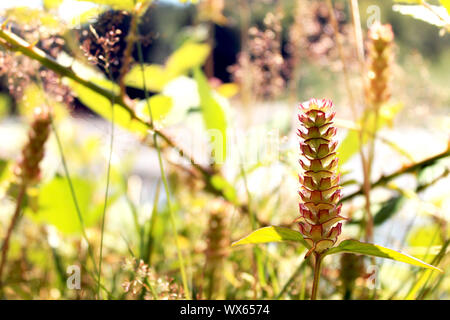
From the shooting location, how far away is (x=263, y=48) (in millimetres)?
359

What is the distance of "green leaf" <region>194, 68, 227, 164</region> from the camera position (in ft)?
1.17

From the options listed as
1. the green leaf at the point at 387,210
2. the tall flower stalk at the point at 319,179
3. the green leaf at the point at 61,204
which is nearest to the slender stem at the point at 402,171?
the green leaf at the point at 387,210

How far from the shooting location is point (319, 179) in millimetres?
183

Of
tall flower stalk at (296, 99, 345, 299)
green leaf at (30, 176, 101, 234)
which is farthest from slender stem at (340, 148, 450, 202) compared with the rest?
green leaf at (30, 176, 101, 234)

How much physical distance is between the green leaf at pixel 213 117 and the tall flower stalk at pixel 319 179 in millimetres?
173

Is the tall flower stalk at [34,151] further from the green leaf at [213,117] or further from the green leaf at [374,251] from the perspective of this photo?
the green leaf at [374,251]

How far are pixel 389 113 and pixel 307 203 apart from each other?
0.62 feet

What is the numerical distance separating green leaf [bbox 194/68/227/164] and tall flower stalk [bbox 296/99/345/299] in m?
0.17

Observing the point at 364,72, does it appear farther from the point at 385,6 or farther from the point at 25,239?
the point at 385,6

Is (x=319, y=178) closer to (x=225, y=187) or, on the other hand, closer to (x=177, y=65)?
(x=225, y=187)

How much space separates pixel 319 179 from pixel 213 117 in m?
0.20

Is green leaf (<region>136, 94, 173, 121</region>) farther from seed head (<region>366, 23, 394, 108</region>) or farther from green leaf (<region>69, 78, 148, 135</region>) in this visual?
seed head (<region>366, 23, 394, 108</region>)

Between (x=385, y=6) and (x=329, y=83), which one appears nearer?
(x=329, y=83)
